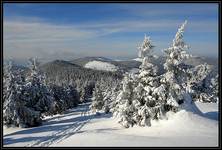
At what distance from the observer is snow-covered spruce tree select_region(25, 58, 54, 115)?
57156 mm

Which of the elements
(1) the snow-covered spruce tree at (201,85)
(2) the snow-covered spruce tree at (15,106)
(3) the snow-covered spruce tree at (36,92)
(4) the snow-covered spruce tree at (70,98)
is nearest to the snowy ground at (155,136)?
(2) the snow-covered spruce tree at (15,106)

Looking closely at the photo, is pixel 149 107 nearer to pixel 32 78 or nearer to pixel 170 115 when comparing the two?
pixel 170 115

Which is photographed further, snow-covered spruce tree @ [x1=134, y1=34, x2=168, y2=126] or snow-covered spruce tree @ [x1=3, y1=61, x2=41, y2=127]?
snow-covered spruce tree @ [x1=3, y1=61, x2=41, y2=127]

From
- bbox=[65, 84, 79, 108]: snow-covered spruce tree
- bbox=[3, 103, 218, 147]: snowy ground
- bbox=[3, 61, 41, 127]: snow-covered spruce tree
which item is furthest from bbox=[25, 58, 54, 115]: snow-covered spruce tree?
bbox=[65, 84, 79, 108]: snow-covered spruce tree

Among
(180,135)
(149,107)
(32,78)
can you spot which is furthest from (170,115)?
(32,78)

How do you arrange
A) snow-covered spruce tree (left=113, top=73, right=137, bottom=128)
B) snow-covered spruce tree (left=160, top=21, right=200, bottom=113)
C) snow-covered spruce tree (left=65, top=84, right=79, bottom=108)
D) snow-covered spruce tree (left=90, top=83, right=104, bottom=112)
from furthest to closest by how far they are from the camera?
snow-covered spruce tree (left=65, top=84, right=79, bottom=108) → snow-covered spruce tree (left=90, top=83, right=104, bottom=112) → snow-covered spruce tree (left=113, top=73, right=137, bottom=128) → snow-covered spruce tree (left=160, top=21, right=200, bottom=113)

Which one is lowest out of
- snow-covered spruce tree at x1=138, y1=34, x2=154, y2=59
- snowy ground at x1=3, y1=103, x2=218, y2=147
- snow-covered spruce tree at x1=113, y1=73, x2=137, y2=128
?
snowy ground at x1=3, y1=103, x2=218, y2=147

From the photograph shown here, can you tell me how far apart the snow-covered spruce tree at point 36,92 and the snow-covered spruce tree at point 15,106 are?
14.3ft

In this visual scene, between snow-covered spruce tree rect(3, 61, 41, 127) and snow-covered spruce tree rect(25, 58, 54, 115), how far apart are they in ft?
14.3

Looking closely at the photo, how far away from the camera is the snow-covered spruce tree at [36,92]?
57.2 m

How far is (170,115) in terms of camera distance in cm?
4097

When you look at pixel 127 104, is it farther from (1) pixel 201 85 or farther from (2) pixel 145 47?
(1) pixel 201 85

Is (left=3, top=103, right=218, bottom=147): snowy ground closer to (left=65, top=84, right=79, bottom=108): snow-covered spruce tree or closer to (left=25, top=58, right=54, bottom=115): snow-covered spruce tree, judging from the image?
(left=25, top=58, right=54, bottom=115): snow-covered spruce tree

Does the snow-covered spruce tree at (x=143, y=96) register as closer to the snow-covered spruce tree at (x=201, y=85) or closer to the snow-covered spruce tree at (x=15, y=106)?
the snow-covered spruce tree at (x=15, y=106)
